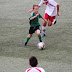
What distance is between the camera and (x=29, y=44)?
9227mm

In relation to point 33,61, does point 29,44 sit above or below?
below

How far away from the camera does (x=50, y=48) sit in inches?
341

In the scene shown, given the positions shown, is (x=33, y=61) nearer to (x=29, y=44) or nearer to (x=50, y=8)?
(x=29, y=44)

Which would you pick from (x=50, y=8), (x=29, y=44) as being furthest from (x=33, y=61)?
(x=50, y=8)

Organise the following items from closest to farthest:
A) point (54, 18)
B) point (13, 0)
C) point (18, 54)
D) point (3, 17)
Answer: point (18, 54)
point (54, 18)
point (3, 17)
point (13, 0)

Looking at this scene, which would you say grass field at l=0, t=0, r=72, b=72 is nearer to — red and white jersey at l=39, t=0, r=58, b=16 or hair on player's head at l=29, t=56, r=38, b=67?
red and white jersey at l=39, t=0, r=58, b=16

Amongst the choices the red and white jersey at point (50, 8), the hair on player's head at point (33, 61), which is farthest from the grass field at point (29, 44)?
the hair on player's head at point (33, 61)

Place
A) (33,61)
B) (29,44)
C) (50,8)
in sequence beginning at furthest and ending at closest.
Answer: (50,8) < (29,44) < (33,61)

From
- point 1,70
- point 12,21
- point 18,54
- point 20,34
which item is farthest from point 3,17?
point 1,70

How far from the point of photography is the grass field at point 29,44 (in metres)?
7.36

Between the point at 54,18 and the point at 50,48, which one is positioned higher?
the point at 54,18

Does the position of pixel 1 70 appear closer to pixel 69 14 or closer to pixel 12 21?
pixel 12 21

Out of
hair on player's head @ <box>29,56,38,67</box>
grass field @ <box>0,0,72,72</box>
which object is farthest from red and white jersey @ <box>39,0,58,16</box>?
hair on player's head @ <box>29,56,38,67</box>

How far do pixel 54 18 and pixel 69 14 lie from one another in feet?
9.37
